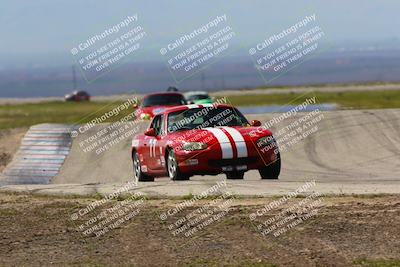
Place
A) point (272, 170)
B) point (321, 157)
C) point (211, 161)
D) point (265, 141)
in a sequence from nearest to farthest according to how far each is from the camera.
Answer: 1. point (211, 161)
2. point (265, 141)
3. point (272, 170)
4. point (321, 157)

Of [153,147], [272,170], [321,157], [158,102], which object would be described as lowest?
[321,157]

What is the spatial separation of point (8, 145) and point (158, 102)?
5.51 m

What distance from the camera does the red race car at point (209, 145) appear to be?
46.5ft

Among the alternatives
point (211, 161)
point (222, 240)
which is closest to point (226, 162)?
point (211, 161)

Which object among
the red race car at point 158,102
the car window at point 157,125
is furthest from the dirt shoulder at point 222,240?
the red race car at point 158,102

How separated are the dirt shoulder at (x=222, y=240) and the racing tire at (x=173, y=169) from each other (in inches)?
140

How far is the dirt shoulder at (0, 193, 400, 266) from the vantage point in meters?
8.12

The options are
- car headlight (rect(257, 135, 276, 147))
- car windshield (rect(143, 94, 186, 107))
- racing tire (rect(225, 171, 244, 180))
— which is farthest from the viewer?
car windshield (rect(143, 94, 186, 107))

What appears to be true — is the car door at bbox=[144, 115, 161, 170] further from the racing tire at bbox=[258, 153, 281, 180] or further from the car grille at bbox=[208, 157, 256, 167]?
the racing tire at bbox=[258, 153, 281, 180]

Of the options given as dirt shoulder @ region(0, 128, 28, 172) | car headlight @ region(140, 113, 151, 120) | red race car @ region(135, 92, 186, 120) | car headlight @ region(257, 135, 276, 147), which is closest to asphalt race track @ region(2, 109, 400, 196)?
car headlight @ region(257, 135, 276, 147)

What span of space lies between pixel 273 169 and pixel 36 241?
643 cm

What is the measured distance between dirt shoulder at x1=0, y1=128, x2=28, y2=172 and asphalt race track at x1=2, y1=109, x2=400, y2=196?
1.90 metres

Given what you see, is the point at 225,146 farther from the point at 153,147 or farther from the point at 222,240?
the point at 222,240

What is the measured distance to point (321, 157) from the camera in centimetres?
2084
